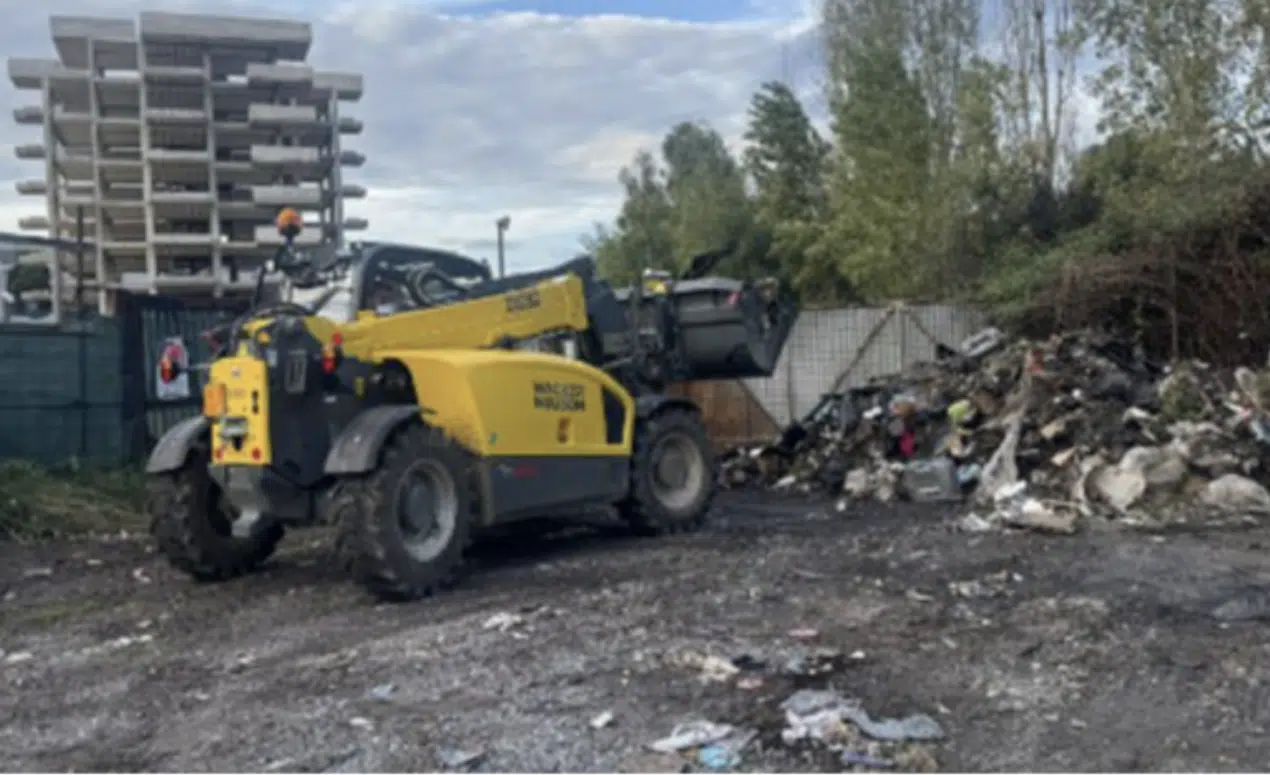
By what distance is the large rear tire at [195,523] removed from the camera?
8.66 m

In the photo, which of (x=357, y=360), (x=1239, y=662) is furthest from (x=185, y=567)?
(x=1239, y=662)

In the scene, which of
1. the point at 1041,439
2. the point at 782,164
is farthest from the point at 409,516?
the point at 782,164

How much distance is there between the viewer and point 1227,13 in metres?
17.2

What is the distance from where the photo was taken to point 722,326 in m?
11.1

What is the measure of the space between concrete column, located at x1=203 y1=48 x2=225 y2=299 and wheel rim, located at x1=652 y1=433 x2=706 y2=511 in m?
67.3

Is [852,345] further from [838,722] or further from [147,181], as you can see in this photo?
[147,181]

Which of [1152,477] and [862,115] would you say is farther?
[862,115]

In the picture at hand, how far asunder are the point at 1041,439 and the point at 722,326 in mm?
3124

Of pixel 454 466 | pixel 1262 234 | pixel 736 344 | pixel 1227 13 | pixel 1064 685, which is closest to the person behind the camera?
pixel 1064 685

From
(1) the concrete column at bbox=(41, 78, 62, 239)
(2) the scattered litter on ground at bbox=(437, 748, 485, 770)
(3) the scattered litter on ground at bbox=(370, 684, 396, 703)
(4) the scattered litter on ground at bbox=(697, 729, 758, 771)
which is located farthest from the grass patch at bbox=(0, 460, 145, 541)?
(1) the concrete column at bbox=(41, 78, 62, 239)

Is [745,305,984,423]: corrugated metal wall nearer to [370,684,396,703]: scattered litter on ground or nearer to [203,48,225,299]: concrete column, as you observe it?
[370,684,396,703]: scattered litter on ground

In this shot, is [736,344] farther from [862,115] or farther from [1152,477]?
[862,115]

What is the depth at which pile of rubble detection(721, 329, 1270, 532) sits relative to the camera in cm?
1041

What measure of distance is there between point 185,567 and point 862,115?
16746 millimetres
